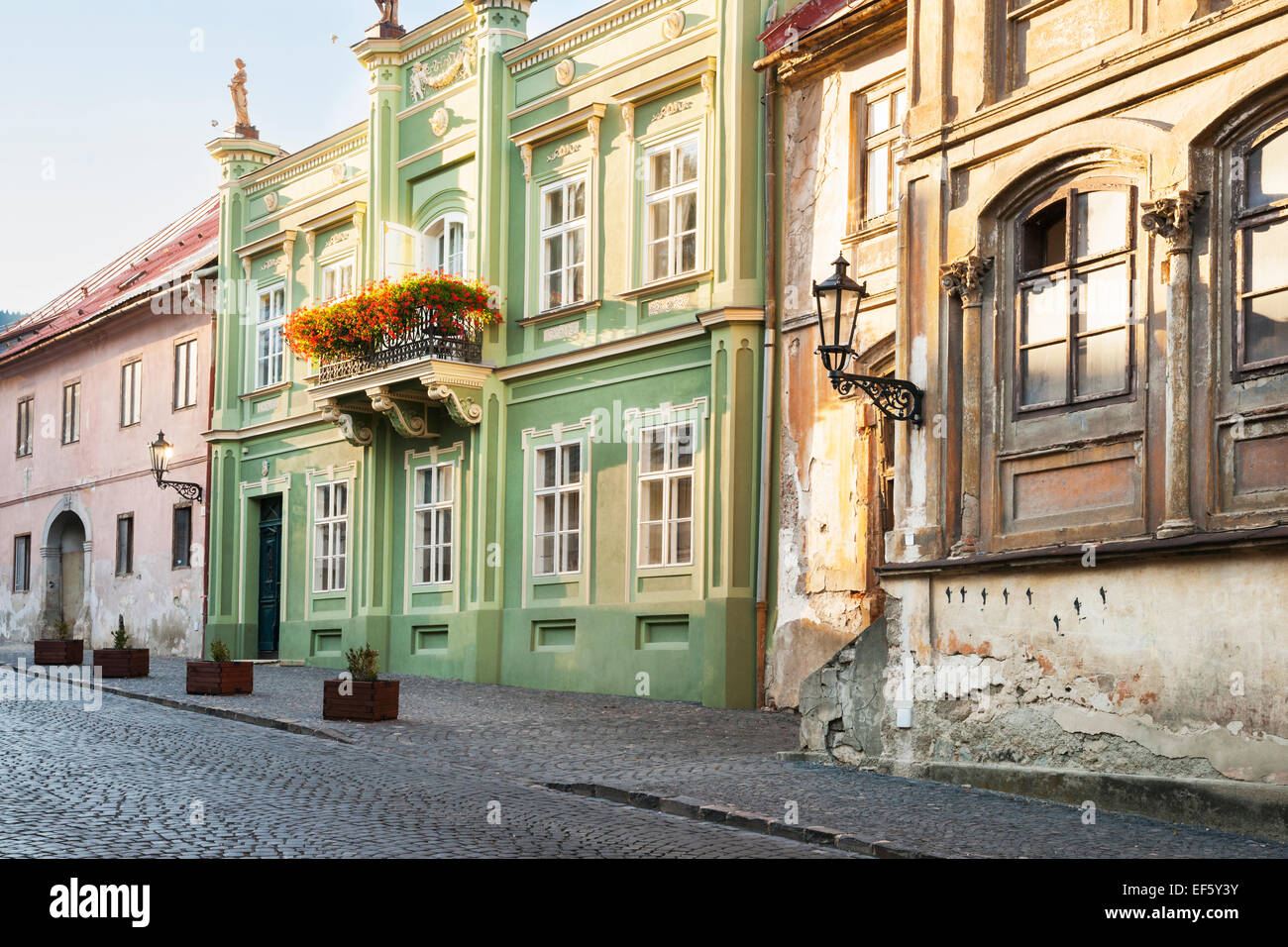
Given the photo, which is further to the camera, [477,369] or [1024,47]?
[477,369]

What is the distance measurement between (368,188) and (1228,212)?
16.9 m

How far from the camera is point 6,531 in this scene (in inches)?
1497

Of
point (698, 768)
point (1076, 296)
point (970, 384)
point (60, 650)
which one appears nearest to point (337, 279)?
point (60, 650)

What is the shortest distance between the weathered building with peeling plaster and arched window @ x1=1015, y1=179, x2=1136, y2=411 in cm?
2

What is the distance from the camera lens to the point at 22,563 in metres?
37.1

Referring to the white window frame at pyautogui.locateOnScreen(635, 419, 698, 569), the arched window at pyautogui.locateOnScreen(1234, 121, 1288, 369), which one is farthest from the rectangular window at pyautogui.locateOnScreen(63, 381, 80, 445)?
the arched window at pyautogui.locateOnScreen(1234, 121, 1288, 369)

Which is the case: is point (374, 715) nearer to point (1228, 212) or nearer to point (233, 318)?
point (1228, 212)

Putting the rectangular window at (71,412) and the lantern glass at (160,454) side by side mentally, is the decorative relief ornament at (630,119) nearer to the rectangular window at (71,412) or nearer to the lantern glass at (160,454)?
the lantern glass at (160,454)

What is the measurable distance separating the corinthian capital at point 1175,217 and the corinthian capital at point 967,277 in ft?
5.53

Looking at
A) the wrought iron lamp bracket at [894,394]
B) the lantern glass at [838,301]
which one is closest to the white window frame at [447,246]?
the lantern glass at [838,301]

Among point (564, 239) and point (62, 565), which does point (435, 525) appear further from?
point (62, 565)

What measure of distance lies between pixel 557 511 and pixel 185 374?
1212 cm

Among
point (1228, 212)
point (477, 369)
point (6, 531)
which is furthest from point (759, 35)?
point (6, 531)

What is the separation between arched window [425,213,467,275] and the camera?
23.5 m
